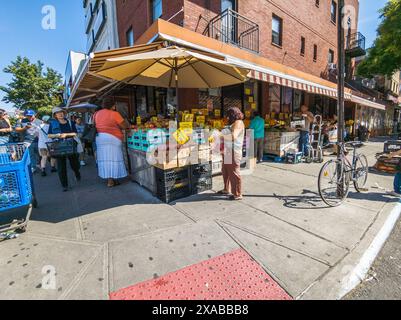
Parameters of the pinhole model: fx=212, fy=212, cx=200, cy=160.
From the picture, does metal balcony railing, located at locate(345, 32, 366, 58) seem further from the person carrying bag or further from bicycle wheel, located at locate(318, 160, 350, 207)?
the person carrying bag

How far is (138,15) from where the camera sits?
10477 millimetres

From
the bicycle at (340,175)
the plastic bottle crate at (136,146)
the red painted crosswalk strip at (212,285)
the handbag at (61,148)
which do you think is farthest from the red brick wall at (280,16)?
the red painted crosswalk strip at (212,285)

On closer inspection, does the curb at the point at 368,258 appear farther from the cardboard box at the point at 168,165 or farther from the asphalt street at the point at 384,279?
the cardboard box at the point at 168,165

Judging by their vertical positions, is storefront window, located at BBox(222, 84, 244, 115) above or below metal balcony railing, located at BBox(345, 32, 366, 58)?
below

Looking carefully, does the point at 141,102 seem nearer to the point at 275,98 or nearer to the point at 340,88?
the point at 275,98

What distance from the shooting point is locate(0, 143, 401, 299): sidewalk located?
85.4 inches

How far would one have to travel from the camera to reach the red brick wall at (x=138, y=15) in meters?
7.45

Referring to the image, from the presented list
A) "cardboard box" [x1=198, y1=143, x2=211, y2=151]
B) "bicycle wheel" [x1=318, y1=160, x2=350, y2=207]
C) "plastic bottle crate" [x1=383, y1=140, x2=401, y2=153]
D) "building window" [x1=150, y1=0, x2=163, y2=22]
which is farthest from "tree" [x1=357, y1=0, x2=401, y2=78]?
"cardboard box" [x1=198, y1=143, x2=211, y2=151]

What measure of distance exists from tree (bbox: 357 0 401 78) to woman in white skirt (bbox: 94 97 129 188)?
66.8 ft

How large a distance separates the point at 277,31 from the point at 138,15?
7.19 meters

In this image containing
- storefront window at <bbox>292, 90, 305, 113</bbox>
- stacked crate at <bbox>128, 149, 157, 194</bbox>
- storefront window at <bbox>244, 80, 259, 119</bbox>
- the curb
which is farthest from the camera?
storefront window at <bbox>292, 90, 305, 113</bbox>

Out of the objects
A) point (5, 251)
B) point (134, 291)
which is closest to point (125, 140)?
→ point (5, 251)

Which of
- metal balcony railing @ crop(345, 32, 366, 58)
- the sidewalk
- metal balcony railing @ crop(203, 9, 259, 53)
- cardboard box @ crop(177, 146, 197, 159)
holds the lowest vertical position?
the sidewalk
